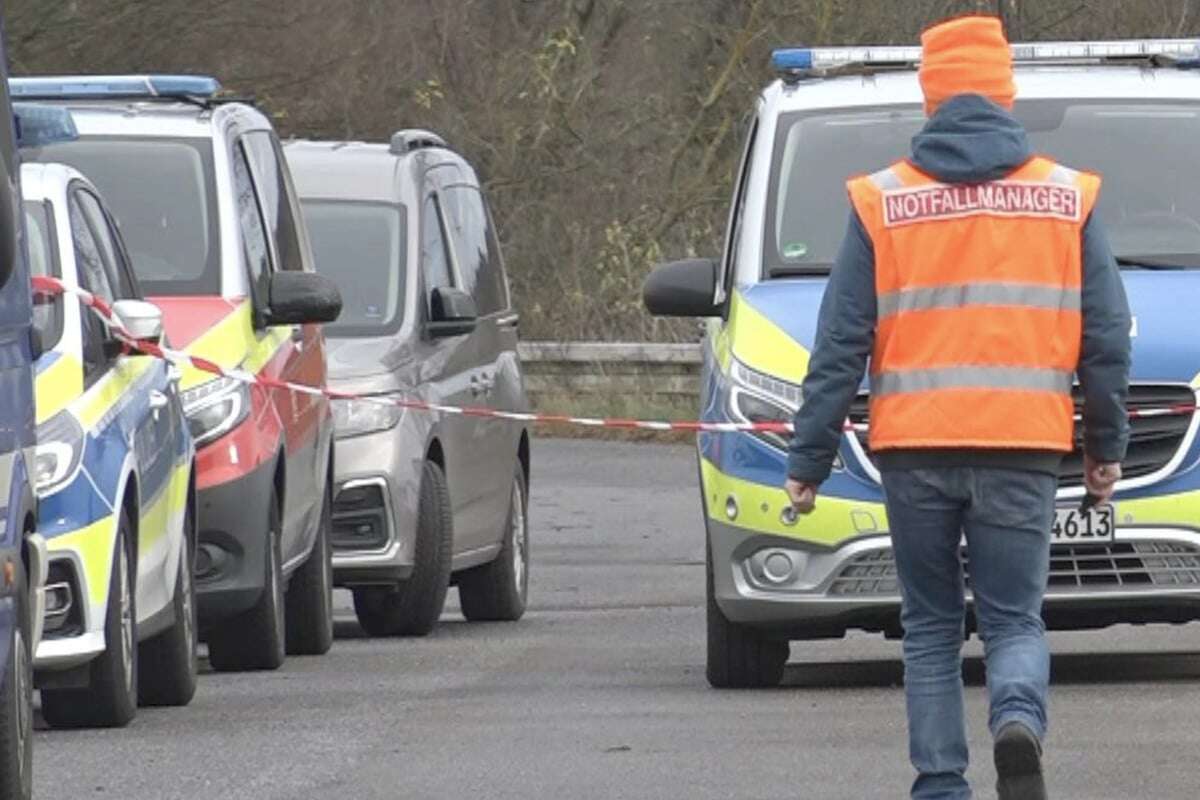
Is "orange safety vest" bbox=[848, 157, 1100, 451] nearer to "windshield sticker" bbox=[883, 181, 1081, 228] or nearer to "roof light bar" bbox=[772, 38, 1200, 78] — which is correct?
"windshield sticker" bbox=[883, 181, 1081, 228]

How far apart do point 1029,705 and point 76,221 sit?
16.8 feet

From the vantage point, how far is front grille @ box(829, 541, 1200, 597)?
1237 centimetres

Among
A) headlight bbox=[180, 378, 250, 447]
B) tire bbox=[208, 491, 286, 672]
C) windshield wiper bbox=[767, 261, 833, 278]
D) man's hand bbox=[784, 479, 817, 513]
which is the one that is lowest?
tire bbox=[208, 491, 286, 672]

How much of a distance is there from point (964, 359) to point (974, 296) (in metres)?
0.13

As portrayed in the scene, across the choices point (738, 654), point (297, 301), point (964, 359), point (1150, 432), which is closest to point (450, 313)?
point (297, 301)

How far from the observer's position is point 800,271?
13.3m

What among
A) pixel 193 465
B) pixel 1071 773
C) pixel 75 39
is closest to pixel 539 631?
pixel 193 465

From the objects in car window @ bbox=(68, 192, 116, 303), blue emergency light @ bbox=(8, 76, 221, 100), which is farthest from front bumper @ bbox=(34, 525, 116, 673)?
blue emergency light @ bbox=(8, 76, 221, 100)

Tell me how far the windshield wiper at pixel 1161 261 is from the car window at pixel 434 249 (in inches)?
167

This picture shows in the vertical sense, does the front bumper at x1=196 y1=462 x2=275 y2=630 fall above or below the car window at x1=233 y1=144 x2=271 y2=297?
below

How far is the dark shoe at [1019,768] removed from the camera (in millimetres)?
8148

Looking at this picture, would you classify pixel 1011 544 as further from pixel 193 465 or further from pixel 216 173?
pixel 216 173

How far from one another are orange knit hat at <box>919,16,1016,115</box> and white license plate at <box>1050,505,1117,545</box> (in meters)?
3.84

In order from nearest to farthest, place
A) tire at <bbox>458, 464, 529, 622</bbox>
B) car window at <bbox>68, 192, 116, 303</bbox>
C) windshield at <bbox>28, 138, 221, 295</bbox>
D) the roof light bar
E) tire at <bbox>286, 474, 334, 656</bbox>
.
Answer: car window at <bbox>68, 192, 116, 303</bbox>, the roof light bar, windshield at <bbox>28, 138, 221, 295</bbox>, tire at <bbox>286, 474, 334, 656</bbox>, tire at <bbox>458, 464, 529, 622</bbox>
